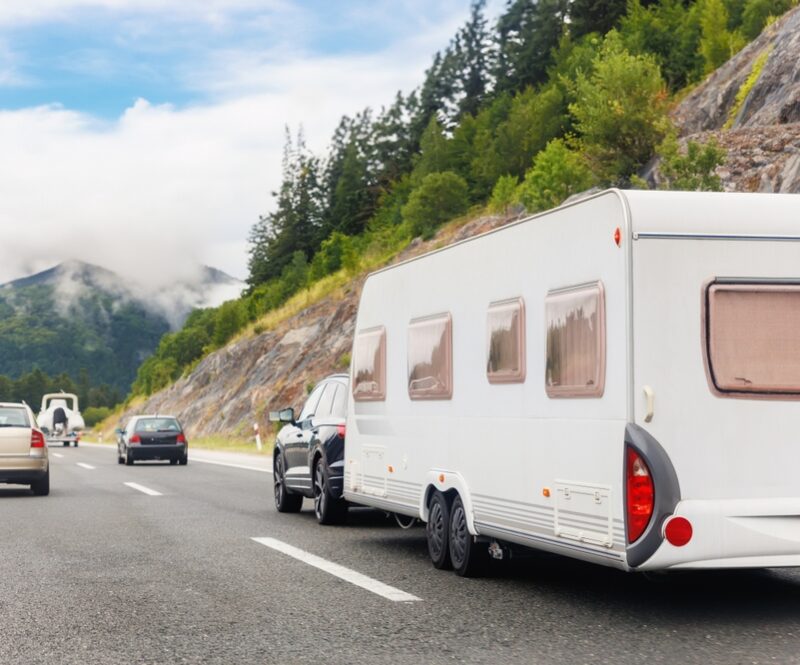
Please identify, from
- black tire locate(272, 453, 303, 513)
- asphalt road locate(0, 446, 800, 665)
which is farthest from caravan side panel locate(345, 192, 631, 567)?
black tire locate(272, 453, 303, 513)

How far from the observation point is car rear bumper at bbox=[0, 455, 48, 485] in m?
19.1

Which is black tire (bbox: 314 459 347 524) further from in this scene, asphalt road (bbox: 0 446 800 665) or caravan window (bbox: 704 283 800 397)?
caravan window (bbox: 704 283 800 397)

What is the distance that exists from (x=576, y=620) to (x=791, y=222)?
9.23 ft

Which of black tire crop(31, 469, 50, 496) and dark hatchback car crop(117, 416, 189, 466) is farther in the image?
dark hatchback car crop(117, 416, 189, 466)

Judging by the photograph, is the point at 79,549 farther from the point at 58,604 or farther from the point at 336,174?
the point at 336,174

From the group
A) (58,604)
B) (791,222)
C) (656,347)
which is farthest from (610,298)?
(58,604)

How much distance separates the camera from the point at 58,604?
8.68 meters

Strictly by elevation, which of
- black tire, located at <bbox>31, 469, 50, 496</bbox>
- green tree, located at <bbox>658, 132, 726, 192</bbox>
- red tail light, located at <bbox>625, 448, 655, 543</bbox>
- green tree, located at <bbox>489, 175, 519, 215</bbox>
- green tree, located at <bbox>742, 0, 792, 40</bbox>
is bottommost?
black tire, located at <bbox>31, 469, 50, 496</bbox>

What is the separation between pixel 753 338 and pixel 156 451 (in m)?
26.2

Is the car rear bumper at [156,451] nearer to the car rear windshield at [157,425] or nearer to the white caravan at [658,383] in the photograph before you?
the car rear windshield at [157,425]

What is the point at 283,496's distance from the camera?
1627cm

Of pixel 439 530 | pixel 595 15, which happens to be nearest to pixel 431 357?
pixel 439 530

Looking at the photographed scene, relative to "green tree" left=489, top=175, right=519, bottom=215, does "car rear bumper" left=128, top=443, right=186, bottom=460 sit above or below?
below

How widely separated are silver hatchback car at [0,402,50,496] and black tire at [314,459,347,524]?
253 inches
